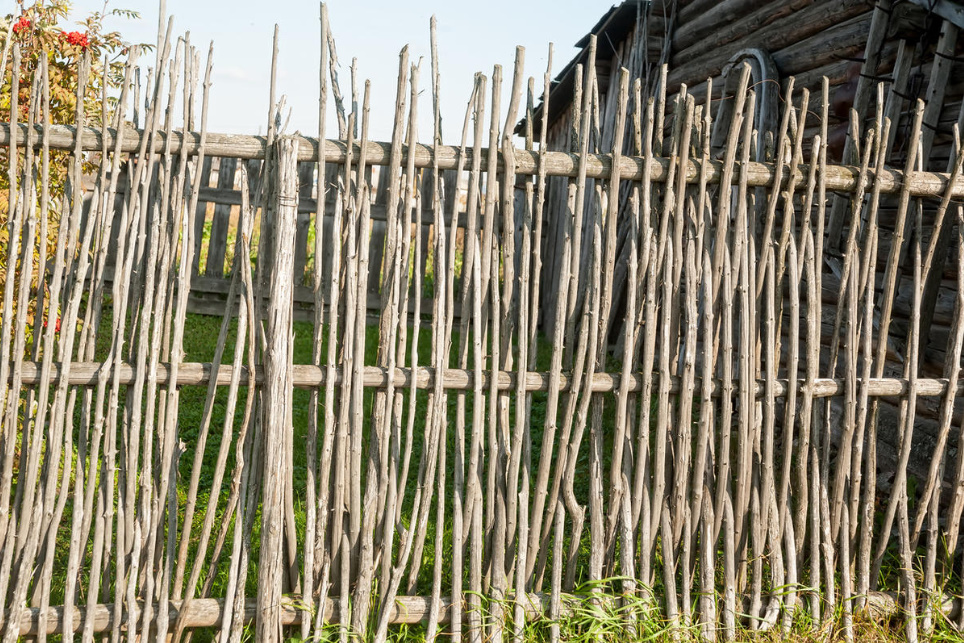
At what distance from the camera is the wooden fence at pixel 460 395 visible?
2543mm

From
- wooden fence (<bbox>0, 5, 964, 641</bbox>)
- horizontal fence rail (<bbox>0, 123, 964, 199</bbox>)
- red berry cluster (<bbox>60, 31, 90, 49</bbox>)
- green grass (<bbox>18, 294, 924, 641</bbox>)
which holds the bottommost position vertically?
green grass (<bbox>18, 294, 924, 641</bbox>)

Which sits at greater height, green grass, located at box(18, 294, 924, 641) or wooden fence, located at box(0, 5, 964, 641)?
wooden fence, located at box(0, 5, 964, 641)

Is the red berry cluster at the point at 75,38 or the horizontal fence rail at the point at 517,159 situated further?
the red berry cluster at the point at 75,38

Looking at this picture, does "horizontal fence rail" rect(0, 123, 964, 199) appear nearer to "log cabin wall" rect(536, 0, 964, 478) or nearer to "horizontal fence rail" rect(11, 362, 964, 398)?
"log cabin wall" rect(536, 0, 964, 478)

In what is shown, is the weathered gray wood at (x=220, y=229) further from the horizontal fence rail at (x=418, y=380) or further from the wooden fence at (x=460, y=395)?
the horizontal fence rail at (x=418, y=380)

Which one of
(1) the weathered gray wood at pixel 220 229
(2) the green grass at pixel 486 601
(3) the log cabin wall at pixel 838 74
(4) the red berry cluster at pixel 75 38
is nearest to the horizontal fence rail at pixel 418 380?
(2) the green grass at pixel 486 601

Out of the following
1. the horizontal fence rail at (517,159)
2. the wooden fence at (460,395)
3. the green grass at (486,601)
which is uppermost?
the horizontal fence rail at (517,159)

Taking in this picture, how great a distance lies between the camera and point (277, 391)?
8.49 feet

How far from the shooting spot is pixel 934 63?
400 cm

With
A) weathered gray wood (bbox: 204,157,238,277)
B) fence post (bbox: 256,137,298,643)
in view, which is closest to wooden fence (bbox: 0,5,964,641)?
fence post (bbox: 256,137,298,643)

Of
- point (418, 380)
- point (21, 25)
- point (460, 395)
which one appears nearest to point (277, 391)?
point (418, 380)

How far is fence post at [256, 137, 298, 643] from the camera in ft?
8.48

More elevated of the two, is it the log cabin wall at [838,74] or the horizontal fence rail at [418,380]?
the log cabin wall at [838,74]

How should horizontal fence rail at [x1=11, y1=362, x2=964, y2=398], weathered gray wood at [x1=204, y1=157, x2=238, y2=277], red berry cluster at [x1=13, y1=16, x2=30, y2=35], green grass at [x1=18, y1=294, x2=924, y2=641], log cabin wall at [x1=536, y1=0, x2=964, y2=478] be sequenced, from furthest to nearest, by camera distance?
weathered gray wood at [x1=204, y1=157, x2=238, y2=277]
log cabin wall at [x1=536, y1=0, x2=964, y2=478]
red berry cluster at [x1=13, y1=16, x2=30, y2=35]
green grass at [x1=18, y1=294, x2=924, y2=641]
horizontal fence rail at [x1=11, y1=362, x2=964, y2=398]
